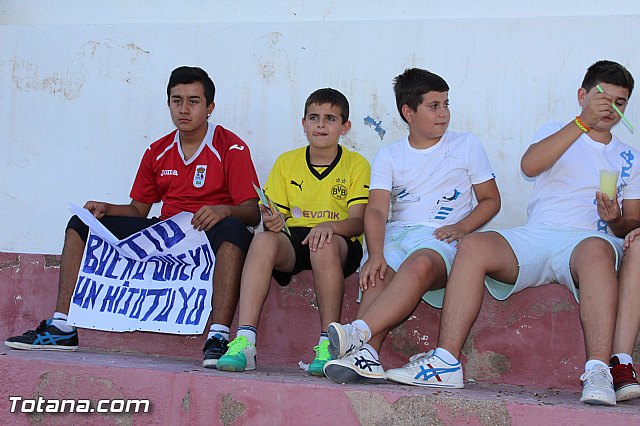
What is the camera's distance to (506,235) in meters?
3.32

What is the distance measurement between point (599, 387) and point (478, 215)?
106 cm

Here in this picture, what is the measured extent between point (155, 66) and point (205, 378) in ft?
7.52

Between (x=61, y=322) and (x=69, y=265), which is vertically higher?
(x=69, y=265)

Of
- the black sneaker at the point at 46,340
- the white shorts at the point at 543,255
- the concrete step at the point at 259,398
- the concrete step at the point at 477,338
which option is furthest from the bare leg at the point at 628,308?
the black sneaker at the point at 46,340

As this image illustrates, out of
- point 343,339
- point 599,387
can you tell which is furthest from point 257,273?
point 599,387

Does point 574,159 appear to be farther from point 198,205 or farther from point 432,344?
point 198,205

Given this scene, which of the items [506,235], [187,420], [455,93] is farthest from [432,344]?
[455,93]

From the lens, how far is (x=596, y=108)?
3289 millimetres

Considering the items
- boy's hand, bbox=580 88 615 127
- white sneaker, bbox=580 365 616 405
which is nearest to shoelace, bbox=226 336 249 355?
white sneaker, bbox=580 365 616 405

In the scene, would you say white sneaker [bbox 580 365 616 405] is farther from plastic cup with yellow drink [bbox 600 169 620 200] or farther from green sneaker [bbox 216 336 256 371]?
green sneaker [bbox 216 336 256 371]

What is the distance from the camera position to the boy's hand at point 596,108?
3.29m

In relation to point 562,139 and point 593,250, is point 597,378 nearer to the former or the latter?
point 593,250

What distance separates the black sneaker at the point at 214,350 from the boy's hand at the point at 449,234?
0.97 meters

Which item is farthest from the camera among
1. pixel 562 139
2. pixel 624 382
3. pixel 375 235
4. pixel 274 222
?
pixel 274 222
